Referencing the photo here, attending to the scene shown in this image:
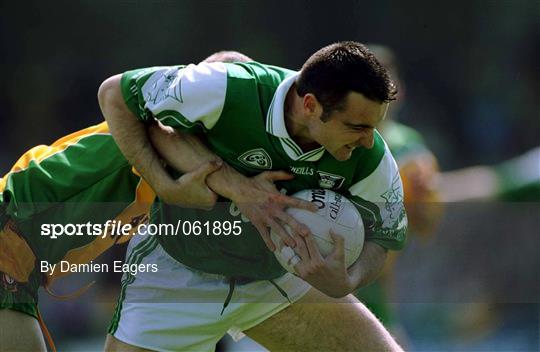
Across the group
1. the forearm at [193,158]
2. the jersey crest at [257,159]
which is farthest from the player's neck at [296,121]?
the forearm at [193,158]

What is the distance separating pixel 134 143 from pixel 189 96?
30 cm

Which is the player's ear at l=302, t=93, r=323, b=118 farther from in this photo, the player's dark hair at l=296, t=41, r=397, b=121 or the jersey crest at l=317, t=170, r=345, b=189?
the jersey crest at l=317, t=170, r=345, b=189

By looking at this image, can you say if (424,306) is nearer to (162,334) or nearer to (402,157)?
(402,157)

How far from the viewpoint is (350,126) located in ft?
11.3

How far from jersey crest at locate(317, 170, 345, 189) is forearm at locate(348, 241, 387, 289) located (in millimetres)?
243

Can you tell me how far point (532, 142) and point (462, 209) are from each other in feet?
7.60

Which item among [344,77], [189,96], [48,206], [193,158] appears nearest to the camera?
[344,77]

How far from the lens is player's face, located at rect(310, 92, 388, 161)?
11.3 feet

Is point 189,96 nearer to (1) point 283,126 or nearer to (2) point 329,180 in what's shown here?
(1) point 283,126

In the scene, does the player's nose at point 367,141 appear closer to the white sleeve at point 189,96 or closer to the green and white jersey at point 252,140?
the green and white jersey at point 252,140

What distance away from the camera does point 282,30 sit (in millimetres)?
7984

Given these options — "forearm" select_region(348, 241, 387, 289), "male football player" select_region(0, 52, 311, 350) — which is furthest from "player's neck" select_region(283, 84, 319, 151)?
"male football player" select_region(0, 52, 311, 350)

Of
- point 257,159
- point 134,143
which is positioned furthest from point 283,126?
point 134,143

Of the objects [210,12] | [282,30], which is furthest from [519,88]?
[210,12]
